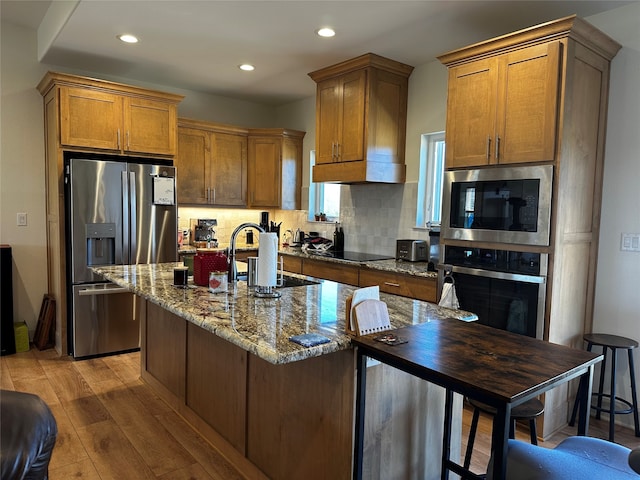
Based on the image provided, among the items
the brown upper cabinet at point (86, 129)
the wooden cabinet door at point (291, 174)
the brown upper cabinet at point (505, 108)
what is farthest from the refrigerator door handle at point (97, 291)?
the brown upper cabinet at point (505, 108)

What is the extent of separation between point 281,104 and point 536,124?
370 centimetres

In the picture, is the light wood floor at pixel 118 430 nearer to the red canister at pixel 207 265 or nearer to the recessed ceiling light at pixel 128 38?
Answer: the red canister at pixel 207 265

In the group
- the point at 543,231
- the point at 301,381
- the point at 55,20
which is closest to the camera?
the point at 301,381

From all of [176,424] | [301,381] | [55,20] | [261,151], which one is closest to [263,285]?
[301,381]

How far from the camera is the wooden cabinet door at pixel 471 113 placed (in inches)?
111

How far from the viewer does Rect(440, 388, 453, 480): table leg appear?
181cm

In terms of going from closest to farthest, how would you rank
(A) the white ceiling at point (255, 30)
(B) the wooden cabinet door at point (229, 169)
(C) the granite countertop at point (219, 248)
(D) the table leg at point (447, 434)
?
(D) the table leg at point (447, 434) → (A) the white ceiling at point (255, 30) → (C) the granite countertop at point (219, 248) → (B) the wooden cabinet door at point (229, 169)

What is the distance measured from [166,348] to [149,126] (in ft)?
7.23

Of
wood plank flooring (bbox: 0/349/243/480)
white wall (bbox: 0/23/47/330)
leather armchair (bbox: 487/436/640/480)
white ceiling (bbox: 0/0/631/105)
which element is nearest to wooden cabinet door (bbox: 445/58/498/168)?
white ceiling (bbox: 0/0/631/105)

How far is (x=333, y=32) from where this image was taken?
3.26 meters

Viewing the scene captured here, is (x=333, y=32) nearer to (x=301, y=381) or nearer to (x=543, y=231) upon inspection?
(x=543, y=231)

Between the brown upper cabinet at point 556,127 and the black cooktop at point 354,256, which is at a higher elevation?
the brown upper cabinet at point 556,127

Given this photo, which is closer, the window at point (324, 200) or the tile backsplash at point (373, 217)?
the tile backsplash at point (373, 217)

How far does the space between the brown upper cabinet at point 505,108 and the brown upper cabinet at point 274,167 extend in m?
2.49
